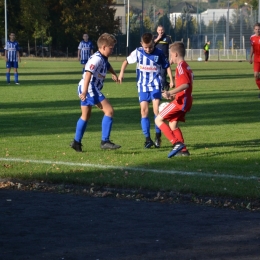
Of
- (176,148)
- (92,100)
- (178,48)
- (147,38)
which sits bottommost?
(176,148)

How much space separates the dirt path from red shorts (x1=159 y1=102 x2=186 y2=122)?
2827 millimetres

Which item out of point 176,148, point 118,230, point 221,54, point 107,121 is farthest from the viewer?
point 221,54

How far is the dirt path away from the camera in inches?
223

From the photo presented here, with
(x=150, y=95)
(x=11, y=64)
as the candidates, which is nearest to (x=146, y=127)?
(x=150, y=95)

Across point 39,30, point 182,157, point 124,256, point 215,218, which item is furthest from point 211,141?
point 39,30

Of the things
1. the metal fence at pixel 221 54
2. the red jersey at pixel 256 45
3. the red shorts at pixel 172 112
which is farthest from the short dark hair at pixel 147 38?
the metal fence at pixel 221 54

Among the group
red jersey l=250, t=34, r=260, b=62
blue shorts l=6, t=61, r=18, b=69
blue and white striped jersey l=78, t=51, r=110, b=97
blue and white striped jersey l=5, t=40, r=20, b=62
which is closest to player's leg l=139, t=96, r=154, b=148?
blue and white striped jersey l=78, t=51, r=110, b=97

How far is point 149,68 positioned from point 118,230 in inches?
224

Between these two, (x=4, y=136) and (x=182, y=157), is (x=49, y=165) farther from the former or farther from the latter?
(x=4, y=136)

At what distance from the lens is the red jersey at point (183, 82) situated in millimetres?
10266

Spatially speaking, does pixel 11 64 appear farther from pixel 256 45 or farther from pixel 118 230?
pixel 118 230

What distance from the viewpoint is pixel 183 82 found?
402 inches

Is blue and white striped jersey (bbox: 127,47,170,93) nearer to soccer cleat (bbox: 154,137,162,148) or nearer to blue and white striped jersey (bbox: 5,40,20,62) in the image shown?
soccer cleat (bbox: 154,137,162,148)

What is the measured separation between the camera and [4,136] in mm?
13375
